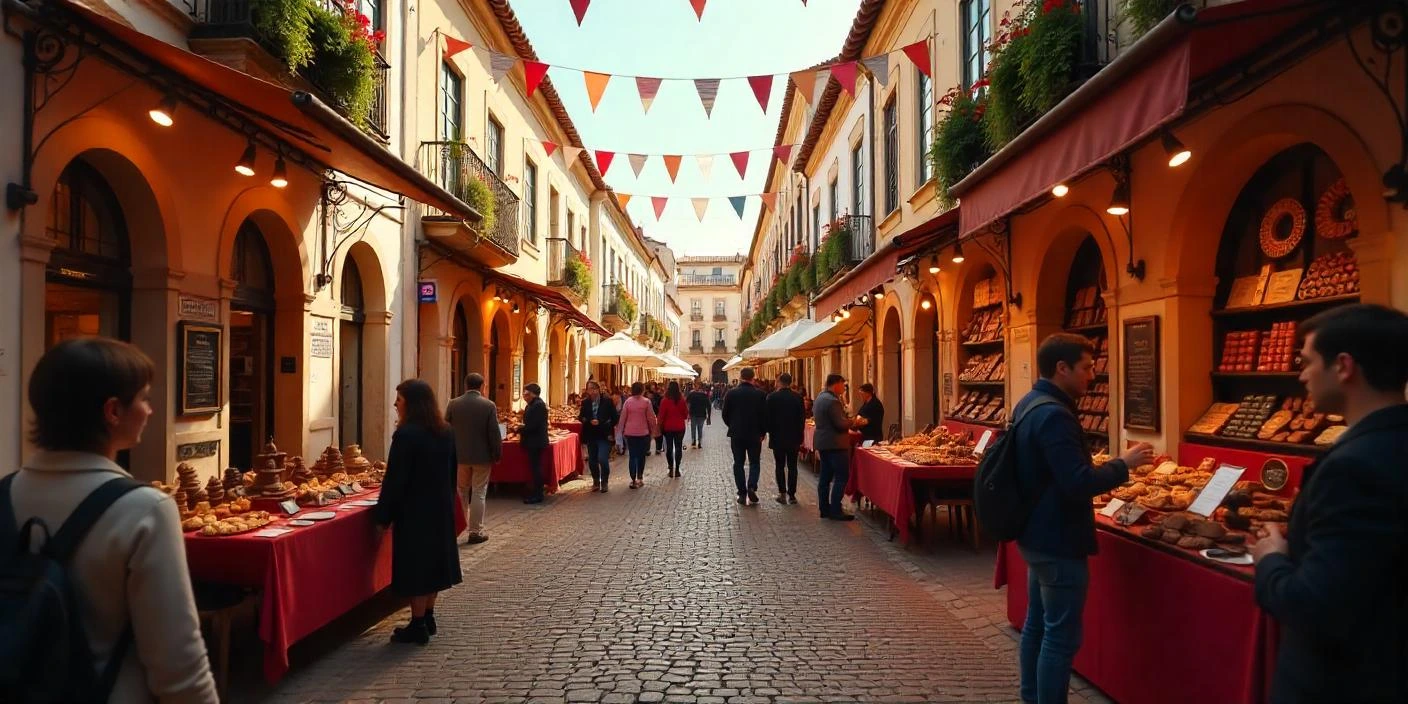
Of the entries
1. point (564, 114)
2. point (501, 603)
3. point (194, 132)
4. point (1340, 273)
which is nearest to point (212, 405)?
point (194, 132)

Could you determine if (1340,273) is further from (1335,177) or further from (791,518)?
(791,518)

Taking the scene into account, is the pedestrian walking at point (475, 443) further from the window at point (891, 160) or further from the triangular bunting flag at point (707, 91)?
the window at point (891, 160)

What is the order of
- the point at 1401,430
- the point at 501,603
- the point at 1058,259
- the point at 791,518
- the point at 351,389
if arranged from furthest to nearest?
1. the point at 351,389
2. the point at 791,518
3. the point at 1058,259
4. the point at 501,603
5. the point at 1401,430

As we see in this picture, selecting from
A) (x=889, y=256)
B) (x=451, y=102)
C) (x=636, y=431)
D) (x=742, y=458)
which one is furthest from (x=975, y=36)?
(x=451, y=102)

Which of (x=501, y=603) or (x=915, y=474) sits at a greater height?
(x=915, y=474)

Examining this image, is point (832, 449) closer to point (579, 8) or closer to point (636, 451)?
point (636, 451)

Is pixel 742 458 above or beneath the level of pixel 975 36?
beneath

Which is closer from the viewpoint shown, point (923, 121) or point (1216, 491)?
point (1216, 491)

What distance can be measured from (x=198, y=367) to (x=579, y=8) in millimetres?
5554

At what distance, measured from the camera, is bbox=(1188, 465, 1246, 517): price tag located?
A: 13.7 ft

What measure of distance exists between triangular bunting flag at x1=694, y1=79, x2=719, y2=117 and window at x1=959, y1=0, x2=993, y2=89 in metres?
3.68

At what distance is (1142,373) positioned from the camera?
279 inches

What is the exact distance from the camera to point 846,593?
6.49 m

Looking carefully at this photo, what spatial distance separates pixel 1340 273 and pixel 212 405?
8859 mm
